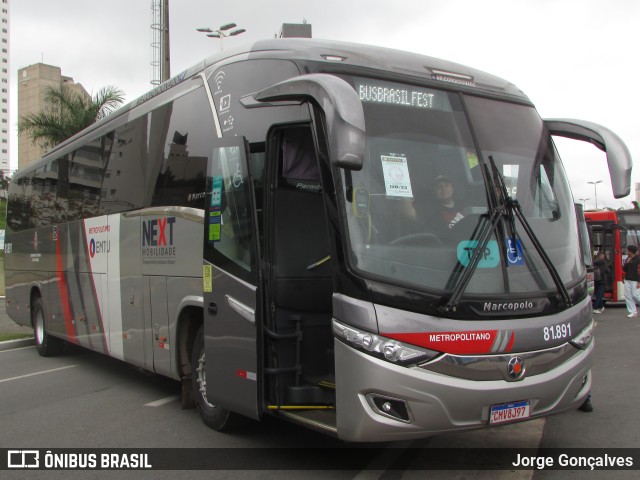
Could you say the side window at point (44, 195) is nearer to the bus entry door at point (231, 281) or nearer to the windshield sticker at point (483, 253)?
the bus entry door at point (231, 281)

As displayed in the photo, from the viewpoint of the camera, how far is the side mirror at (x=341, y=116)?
3.84 meters

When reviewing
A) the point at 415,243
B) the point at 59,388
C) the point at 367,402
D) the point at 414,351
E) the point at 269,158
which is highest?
the point at 269,158

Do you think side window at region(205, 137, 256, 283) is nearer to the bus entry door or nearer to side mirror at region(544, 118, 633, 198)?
the bus entry door

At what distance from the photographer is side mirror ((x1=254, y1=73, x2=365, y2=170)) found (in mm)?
3842

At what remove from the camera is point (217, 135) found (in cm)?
580

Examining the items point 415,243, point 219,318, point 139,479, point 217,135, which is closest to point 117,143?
point 217,135

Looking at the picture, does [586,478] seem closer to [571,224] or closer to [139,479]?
[571,224]

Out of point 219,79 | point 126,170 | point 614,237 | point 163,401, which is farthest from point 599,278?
point 219,79

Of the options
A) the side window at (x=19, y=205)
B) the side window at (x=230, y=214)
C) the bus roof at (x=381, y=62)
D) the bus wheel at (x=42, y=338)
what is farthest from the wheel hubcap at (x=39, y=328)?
the bus roof at (x=381, y=62)

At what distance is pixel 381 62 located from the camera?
5.01 metres

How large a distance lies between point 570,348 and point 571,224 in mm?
1097

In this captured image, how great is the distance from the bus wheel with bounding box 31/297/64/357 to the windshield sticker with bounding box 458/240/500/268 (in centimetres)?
949

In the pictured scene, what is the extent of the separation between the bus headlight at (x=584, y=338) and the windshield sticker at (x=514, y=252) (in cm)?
78

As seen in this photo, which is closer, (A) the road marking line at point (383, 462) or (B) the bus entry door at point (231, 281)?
(A) the road marking line at point (383, 462)
